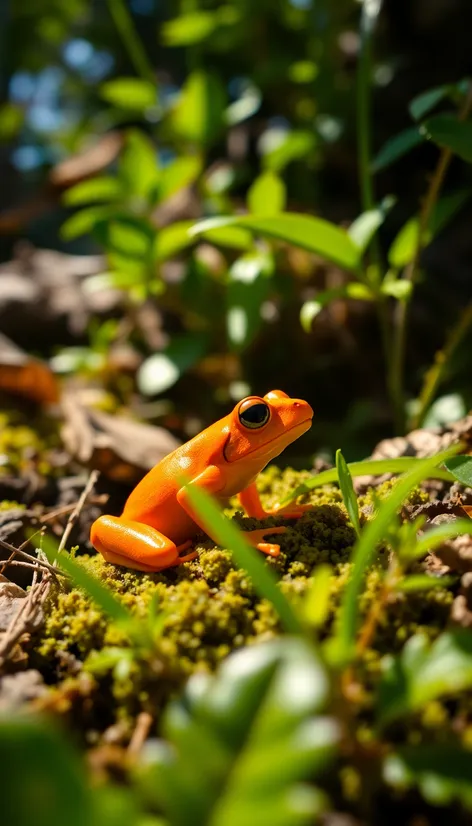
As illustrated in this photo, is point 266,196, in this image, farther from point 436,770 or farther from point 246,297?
point 436,770

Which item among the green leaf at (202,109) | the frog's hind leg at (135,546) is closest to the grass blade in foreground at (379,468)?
the frog's hind leg at (135,546)

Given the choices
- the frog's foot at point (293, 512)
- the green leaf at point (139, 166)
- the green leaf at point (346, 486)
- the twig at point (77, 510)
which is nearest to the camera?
the green leaf at point (346, 486)

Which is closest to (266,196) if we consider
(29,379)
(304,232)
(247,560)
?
(304,232)

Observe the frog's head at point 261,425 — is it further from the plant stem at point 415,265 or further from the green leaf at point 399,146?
the green leaf at point 399,146

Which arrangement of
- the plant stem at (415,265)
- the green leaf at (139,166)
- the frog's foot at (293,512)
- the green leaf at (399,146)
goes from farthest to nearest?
the green leaf at (139,166) < the green leaf at (399,146) < the plant stem at (415,265) < the frog's foot at (293,512)

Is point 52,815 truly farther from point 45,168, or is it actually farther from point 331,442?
point 45,168

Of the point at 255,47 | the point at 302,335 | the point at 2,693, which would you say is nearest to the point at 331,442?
the point at 302,335

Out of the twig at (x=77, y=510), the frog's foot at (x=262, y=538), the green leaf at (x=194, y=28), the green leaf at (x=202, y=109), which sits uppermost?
the green leaf at (x=194, y=28)
